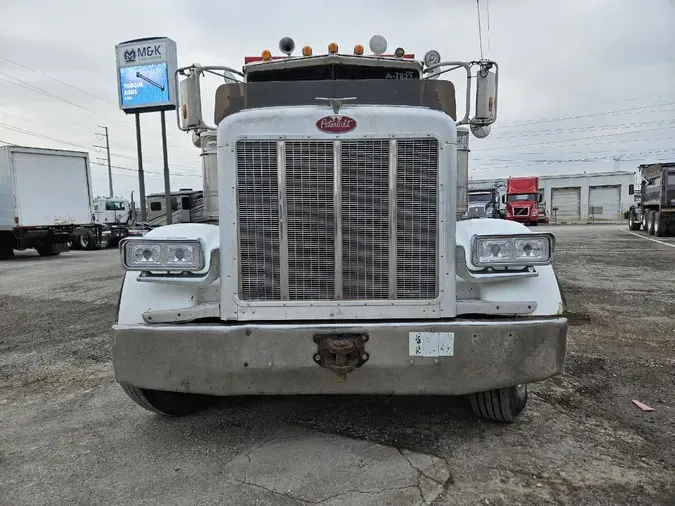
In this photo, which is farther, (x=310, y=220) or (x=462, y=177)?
(x=462, y=177)

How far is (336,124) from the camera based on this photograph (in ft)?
9.75

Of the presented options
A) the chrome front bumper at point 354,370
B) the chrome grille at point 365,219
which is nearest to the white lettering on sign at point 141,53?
the chrome grille at point 365,219

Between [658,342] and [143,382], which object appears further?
[658,342]

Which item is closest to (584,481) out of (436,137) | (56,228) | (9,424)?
(436,137)

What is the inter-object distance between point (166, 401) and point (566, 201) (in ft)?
196

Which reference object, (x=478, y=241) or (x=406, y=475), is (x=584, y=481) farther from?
(x=478, y=241)

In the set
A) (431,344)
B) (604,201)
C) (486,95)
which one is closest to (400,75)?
(486,95)

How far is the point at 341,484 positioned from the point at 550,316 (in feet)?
4.98

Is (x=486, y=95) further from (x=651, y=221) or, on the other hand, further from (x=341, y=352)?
(x=651, y=221)

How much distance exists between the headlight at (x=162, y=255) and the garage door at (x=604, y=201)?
190 ft

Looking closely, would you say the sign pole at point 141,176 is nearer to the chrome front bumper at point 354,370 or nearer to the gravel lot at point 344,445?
the gravel lot at point 344,445

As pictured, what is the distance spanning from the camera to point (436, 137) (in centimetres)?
298

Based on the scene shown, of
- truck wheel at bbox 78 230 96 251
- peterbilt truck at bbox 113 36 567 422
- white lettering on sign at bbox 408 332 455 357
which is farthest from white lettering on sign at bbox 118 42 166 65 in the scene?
white lettering on sign at bbox 408 332 455 357

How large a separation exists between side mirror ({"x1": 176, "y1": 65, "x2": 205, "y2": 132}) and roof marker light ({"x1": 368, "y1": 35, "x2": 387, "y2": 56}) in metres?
1.58
